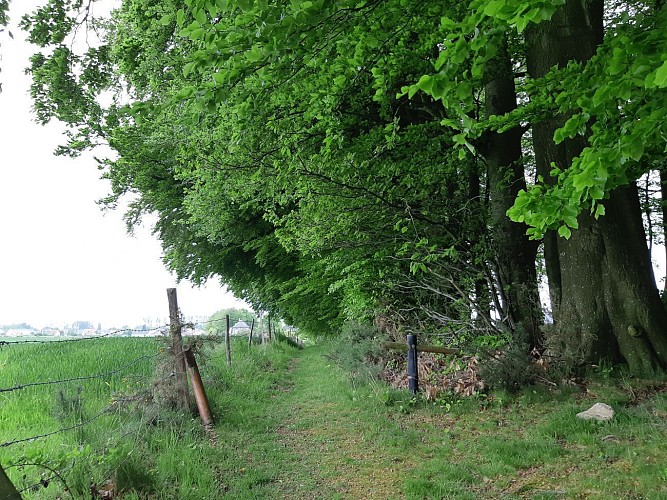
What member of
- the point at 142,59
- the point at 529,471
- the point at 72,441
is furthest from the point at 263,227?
the point at 529,471

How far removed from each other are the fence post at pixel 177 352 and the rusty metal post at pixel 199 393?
9 centimetres

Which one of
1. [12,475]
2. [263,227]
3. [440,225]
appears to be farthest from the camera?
[263,227]

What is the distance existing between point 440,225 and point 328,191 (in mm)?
2104

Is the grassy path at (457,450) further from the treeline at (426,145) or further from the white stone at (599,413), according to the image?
the treeline at (426,145)

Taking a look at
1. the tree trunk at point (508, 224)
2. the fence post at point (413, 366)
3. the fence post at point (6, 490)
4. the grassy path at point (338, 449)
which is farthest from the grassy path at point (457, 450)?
the fence post at point (6, 490)

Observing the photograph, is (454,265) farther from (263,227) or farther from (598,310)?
(263,227)

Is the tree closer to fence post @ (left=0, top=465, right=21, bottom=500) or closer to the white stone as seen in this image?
the white stone

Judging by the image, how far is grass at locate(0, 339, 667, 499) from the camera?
3.99m

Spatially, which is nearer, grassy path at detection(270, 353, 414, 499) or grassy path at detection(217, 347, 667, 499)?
grassy path at detection(217, 347, 667, 499)

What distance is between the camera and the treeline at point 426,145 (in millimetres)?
3223

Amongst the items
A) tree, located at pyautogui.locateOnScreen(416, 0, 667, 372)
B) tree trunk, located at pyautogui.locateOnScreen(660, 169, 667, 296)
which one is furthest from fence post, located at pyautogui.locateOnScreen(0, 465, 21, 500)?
tree trunk, located at pyautogui.locateOnScreen(660, 169, 667, 296)

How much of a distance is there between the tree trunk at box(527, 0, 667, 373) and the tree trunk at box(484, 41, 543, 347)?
1.81 ft

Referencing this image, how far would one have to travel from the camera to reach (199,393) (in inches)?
252

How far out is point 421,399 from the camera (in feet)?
23.6
